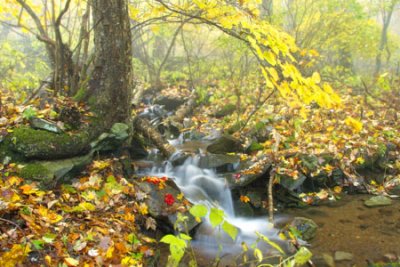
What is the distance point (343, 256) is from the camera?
16.0ft

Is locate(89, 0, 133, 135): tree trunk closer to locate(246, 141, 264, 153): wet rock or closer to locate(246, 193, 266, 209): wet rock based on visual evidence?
locate(246, 193, 266, 209): wet rock

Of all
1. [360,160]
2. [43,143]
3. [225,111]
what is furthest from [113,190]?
[225,111]

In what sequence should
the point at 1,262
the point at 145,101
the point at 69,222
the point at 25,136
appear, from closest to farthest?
the point at 1,262
the point at 69,222
the point at 25,136
the point at 145,101

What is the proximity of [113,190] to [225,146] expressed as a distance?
3614 mm

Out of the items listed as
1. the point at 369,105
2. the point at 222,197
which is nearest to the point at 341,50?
the point at 369,105

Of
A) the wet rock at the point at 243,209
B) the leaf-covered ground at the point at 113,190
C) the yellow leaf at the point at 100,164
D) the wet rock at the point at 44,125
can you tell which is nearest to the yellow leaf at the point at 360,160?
the leaf-covered ground at the point at 113,190

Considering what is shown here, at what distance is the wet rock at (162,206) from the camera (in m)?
5.30

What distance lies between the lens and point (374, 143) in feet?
25.9

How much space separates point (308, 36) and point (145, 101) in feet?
22.8

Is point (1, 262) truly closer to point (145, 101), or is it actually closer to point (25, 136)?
point (25, 136)

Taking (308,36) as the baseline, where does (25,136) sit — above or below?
below

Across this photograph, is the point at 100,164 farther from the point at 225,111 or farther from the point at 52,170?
the point at 225,111

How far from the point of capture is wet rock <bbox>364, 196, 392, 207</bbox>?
6521 mm

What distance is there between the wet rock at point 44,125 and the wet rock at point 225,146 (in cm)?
376
